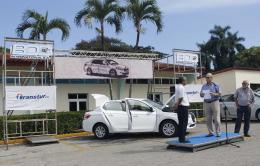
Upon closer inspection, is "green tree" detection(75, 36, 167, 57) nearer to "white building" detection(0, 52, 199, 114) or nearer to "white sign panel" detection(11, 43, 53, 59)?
"white building" detection(0, 52, 199, 114)

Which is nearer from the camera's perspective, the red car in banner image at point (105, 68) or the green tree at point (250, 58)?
the red car in banner image at point (105, 68)

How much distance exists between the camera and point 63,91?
2338 cm

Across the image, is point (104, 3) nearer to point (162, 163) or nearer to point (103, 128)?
point (103, 128)

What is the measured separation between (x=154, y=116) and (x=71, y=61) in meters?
6.77

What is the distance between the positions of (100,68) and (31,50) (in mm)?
6035

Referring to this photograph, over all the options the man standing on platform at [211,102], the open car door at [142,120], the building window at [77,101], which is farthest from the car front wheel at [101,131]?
the building window at [77,101]

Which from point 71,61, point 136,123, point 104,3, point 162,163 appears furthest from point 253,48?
point 162,163

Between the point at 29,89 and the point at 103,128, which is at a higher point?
the point at 29,89

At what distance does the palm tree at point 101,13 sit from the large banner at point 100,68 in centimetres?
430

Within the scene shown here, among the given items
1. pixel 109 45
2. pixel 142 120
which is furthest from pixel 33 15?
pixel 109 45

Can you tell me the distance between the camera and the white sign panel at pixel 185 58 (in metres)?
20.5

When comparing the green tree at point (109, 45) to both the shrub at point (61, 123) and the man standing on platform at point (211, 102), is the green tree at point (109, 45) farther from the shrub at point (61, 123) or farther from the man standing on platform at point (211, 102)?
the man standing on platform at point (211, 102)

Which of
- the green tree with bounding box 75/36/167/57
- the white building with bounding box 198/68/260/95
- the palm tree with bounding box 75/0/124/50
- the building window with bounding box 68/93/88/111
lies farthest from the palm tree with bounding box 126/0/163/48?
the green tree with bounding box 75/36/167/57

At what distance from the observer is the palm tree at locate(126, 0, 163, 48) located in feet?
82.8
